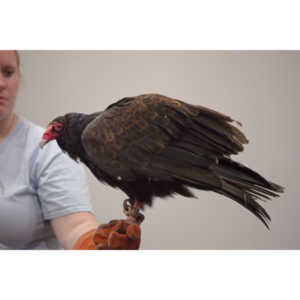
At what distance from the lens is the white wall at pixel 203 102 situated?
1.47 meters

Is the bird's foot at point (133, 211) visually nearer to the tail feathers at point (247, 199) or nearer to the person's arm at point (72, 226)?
the person's arm at point (72, 226)

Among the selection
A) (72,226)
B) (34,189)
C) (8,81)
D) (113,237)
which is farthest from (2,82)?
(113,237)

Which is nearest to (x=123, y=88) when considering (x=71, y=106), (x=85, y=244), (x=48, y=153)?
(x=71, y=106)

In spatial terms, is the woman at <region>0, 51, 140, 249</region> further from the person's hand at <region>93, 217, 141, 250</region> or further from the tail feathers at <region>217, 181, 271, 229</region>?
the tail feathers at <region>217, 181, 271, 229</region>

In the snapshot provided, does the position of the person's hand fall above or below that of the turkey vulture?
below

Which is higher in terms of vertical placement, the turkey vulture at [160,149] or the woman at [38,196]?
the turkey vulture at [160,149]

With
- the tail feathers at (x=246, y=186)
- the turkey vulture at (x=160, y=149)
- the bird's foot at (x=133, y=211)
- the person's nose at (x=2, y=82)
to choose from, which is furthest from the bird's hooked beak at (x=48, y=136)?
the tail feathers at (x=246, y=186)

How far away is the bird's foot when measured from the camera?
4.80ft

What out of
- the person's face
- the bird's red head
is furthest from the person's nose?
the bird's red head

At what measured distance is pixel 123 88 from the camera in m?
1.51

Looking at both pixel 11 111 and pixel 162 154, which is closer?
pixel 162 154

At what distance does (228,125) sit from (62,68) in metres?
0.70

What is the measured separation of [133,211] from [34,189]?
0.40 metres

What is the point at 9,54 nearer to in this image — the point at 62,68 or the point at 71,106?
the point at 62,68
